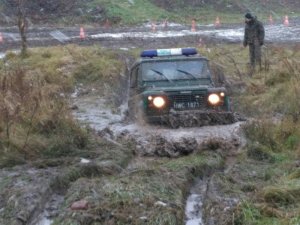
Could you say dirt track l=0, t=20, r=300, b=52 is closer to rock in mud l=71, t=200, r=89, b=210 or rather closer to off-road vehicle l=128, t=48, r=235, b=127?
off-road vehicle l=128, t=48, r=235, b=127

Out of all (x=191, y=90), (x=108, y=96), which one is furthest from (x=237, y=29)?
(x=191, y=90)

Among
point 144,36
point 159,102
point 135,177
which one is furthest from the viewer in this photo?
point 144,36

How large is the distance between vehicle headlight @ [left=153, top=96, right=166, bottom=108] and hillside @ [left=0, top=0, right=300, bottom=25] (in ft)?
79.0

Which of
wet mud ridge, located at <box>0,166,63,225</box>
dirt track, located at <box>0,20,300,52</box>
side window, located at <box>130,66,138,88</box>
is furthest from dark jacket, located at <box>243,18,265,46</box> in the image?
wet mud ridge, located at <box>0,166,63,225</box>

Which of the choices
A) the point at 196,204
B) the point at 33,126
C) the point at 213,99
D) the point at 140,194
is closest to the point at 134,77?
the point at 213,99

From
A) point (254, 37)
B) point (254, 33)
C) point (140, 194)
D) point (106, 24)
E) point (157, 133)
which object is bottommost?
point (106, 24)

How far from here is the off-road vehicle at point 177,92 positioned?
11.5 metres

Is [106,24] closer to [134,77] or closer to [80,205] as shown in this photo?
[134,77]

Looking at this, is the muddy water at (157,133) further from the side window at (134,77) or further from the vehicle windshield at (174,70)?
the vehicle windshield at (174,70)

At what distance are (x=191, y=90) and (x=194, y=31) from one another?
19647 millimetres

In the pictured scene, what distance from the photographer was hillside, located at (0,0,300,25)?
3597 centimetres

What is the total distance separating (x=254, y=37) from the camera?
1923 centimetres

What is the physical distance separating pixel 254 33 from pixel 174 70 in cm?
736

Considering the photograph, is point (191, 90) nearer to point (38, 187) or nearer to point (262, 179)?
point (262, 179)
